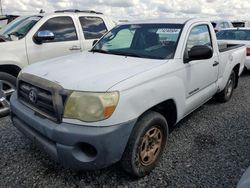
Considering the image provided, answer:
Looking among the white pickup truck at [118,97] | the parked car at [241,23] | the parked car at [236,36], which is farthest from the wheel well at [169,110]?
the parked car at [241,23]

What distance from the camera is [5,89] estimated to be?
470 cm

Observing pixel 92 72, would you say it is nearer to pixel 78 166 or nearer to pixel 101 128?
pixel 101 128

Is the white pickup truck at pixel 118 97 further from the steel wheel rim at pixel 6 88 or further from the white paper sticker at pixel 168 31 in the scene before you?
the steel wheel rim at pixel 6 88

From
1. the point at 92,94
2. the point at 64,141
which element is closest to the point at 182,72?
the point at 92,94

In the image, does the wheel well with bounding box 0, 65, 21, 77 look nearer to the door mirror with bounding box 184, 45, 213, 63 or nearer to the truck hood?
the truck hood

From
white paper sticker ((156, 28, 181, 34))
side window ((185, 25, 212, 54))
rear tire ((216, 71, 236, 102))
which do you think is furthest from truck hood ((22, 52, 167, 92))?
rear tire ((216, 71, 236, 102))

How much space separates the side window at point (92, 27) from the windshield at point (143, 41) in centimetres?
174

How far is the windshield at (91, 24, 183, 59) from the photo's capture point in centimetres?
340

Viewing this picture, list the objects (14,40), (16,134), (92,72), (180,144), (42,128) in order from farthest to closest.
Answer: (14,40) → (16,134) → (180,144) → (92,72) → (42,128)

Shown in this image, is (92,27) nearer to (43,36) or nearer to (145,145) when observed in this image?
(43,36)

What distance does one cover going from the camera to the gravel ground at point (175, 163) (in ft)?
9.31

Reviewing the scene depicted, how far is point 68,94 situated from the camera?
7.99 feet

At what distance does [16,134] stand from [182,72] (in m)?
2.54

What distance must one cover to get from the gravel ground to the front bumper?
1.64ft
